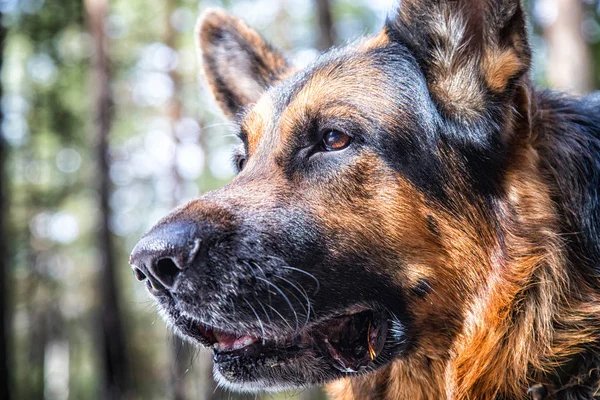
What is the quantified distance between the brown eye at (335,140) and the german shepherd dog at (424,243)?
1cm

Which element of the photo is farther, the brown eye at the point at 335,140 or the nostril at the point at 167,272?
the brown eye at the point at 335,140

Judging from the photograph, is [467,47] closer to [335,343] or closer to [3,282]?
[335,343]

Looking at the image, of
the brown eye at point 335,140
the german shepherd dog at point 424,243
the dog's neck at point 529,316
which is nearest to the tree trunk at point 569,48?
the german shepherd dog at point 424,243

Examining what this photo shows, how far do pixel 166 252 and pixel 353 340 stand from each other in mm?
1111

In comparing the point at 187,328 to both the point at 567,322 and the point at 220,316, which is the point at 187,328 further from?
the point at 567,322

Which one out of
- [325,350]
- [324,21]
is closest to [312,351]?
[325,350]

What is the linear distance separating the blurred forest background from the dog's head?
4.08 ft

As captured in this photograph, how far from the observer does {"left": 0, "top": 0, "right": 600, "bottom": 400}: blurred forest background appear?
10.0 metres

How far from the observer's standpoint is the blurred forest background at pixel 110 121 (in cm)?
1004

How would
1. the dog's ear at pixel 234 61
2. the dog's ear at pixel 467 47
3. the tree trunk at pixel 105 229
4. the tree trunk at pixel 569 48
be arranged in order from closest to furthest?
the dog's ear at pixel 467 47 → the dog's ear at pixel 234 61 → the tree trunk at pixel 569 48 → the tree trunk at pixel 105 229

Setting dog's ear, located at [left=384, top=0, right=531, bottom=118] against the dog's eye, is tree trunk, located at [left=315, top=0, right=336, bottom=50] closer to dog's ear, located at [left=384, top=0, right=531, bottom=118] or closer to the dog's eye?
the dog's eye

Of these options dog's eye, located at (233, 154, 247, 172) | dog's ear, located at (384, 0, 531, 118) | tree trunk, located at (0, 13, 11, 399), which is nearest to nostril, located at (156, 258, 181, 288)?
dog's eye, located at (233, 154, 247, 172)

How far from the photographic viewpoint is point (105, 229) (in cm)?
1455

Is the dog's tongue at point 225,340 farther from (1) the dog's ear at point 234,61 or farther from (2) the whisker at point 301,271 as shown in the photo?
(1) the dog's ear at point 234,61
